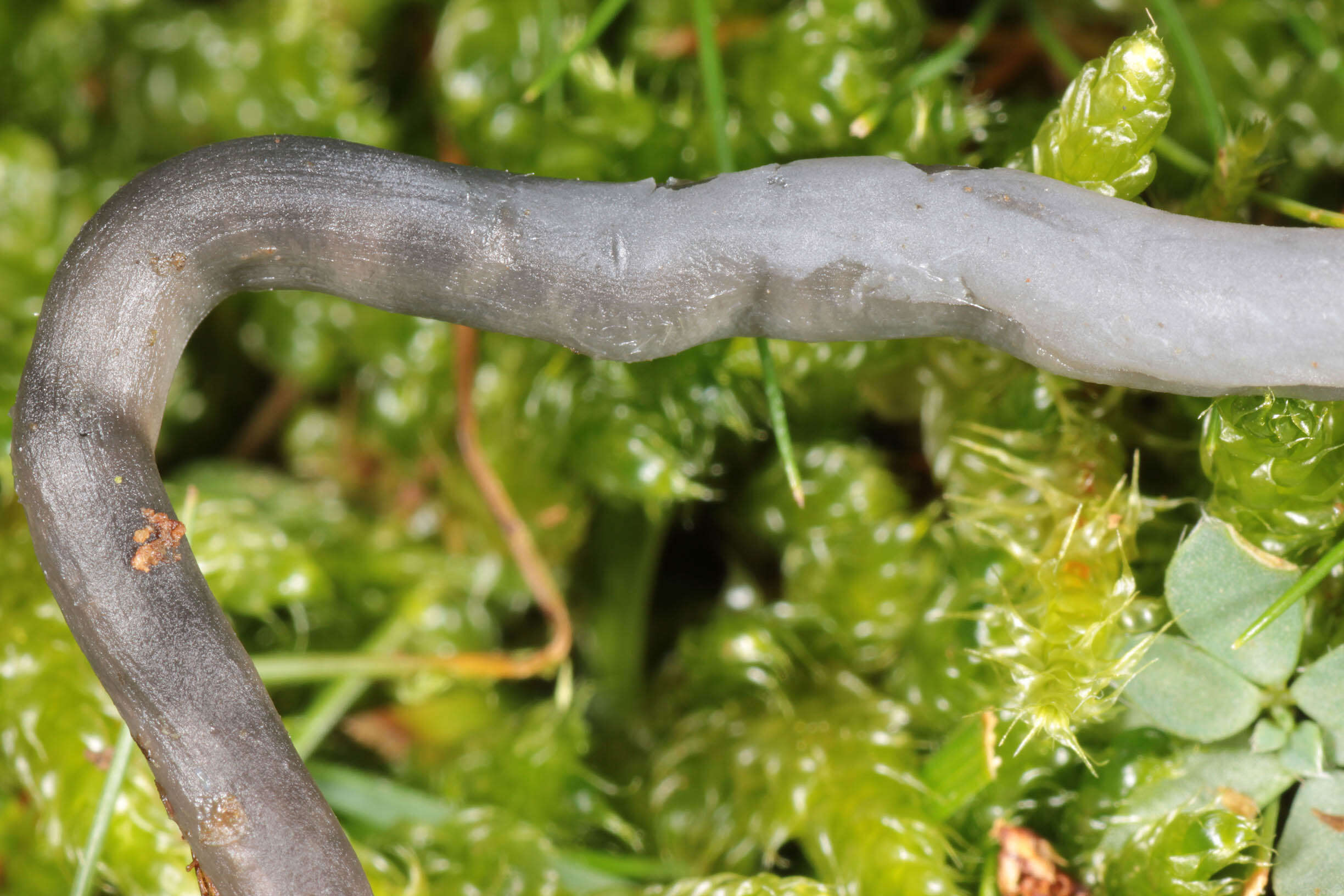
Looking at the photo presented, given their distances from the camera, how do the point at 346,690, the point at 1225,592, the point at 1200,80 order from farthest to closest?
the point at 346,690 < the point at 1200,80 < the point at 1225,592

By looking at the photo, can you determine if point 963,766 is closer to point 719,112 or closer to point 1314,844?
point 1314,844

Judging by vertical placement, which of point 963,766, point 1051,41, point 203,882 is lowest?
point 963,766

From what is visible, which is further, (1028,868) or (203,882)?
(1028,868)

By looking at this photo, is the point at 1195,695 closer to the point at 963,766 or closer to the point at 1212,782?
the point at 1212,782

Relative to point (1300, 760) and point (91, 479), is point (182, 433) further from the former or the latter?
point (1300, 760)

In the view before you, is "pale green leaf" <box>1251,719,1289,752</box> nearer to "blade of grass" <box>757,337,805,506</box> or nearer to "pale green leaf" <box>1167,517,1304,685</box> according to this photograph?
"pale green leaf" <box>1167,517,1304,685</box>

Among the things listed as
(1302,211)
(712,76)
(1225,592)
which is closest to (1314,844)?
(1225,592)

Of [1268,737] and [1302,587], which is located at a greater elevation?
[1302,587]

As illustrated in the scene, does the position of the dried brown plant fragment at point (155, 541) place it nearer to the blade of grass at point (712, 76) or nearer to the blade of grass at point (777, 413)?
the blade of grass at point (777, 413)

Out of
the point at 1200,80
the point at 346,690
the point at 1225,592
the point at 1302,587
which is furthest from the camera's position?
the point at 346,690
